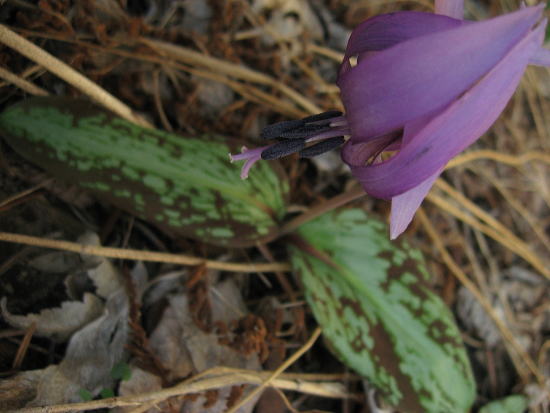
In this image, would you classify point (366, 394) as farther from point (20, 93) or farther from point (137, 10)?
point (137, 10)

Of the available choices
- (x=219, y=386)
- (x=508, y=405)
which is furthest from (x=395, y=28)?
(x=508, y=405)

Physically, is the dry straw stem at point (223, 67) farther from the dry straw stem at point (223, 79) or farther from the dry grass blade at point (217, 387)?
the dry grass blade at point (217, 387)

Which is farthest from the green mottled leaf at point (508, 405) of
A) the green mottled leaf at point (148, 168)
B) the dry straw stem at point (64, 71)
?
the dry straw stem at point (64, 71)

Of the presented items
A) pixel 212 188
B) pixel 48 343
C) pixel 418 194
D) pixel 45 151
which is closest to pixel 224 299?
pixel 212 188

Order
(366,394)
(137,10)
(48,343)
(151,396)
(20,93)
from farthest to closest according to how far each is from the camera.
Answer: (137,10), (366,394), (20,93), (48,343), (151,396)

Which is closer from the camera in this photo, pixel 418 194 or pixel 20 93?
pixel 418 194

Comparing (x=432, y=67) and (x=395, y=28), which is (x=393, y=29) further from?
(x=432, y=67)
